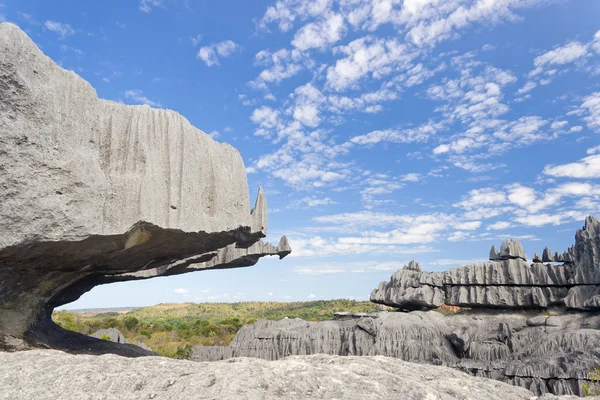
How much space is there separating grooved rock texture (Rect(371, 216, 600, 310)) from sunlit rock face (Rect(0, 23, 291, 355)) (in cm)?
2411

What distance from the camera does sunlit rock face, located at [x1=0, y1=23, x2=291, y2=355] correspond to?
249 inches

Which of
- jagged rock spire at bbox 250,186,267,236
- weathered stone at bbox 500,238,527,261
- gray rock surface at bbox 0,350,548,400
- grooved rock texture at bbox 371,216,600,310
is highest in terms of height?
weathered stone at bbox 500,238,527,261

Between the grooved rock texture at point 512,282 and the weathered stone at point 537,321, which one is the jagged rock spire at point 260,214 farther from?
the grooved rock texture at point 512,282

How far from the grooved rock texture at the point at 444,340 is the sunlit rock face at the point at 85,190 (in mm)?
15558

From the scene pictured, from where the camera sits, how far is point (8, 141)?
20.1 feet

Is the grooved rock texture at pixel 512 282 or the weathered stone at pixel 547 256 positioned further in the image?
the weathered stone at pixel 547 256

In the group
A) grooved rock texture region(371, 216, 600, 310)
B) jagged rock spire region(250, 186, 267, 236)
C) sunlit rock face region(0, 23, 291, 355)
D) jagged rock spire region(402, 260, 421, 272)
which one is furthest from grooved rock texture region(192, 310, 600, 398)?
sunlit rock face region(0, 23, 291, 355)

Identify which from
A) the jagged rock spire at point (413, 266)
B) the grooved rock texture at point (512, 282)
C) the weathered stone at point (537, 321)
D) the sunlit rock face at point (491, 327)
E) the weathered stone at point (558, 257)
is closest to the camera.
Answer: the sunlit rock face at point (491, 327)

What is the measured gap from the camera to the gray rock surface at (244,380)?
388cm

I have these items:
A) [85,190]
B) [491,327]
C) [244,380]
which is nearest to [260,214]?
[85,190]

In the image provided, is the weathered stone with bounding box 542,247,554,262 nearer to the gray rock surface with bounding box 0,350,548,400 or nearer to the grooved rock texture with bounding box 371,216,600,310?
the grooved rock texture with bounding box 371,216,600,310

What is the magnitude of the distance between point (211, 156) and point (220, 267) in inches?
392

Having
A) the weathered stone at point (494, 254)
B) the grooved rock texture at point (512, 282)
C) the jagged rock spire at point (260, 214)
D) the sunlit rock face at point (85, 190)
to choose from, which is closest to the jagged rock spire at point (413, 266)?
the grooved rock texture at point (512, 282)

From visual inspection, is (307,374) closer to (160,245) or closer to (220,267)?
(160,245)
